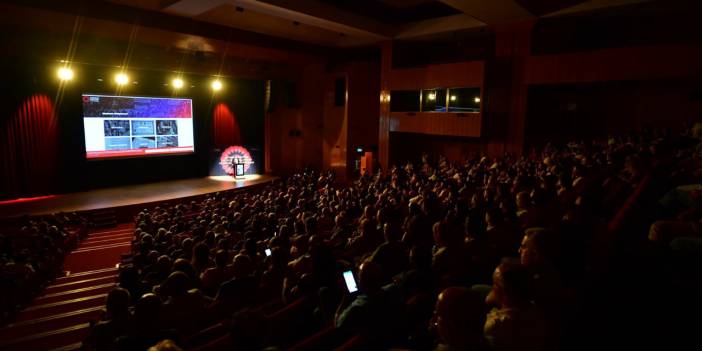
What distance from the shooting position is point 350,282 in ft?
9.61

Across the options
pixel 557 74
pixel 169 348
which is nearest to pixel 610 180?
pixel 169 348

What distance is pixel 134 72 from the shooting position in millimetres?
12711

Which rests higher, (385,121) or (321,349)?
(385,121)

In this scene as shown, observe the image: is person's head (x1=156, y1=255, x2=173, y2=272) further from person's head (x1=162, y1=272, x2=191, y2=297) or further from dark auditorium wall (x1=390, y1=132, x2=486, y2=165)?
dark auditorium wall (x1=390, y1=132, x2=486, y2=165)

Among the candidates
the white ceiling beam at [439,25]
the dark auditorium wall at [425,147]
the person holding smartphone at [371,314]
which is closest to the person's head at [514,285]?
the person holding smartphone at [371,314]

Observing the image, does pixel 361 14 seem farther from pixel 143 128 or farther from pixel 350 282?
pixel 350 282

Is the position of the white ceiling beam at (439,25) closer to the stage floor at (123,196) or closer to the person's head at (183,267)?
the stage floor at (123,196)

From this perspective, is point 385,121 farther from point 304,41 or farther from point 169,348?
point 169,348

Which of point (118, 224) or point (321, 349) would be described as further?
point (118, 224)

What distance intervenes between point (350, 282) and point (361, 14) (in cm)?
992

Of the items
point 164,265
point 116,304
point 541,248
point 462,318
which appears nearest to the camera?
point 462,318

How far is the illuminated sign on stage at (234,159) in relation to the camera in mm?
15524

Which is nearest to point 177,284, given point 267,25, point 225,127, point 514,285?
point 514,285

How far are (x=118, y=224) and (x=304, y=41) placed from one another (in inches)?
320
